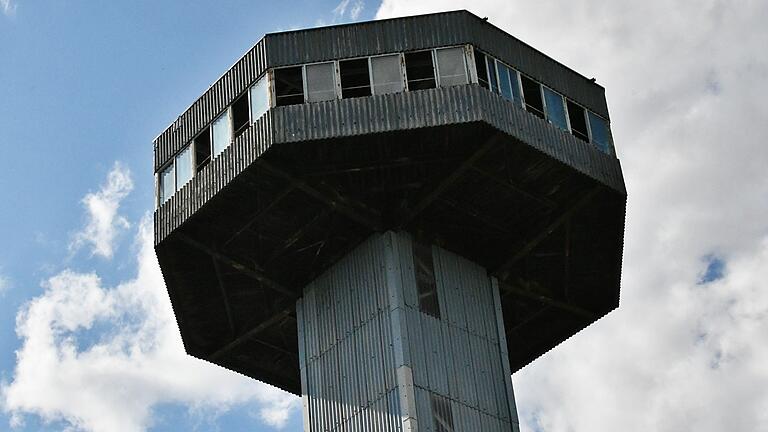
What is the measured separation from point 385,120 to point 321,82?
318 centimetres

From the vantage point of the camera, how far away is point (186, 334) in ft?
183

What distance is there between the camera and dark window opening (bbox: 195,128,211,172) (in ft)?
168

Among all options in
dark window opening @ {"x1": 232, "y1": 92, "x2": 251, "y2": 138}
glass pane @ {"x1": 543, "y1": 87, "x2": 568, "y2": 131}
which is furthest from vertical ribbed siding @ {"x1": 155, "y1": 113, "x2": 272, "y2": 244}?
glass pane @ {"x1": 543, "y1": 87, "x2": 568, "y2": 131}

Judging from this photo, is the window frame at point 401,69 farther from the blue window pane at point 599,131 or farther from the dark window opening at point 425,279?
the blue window pane at point 599,131

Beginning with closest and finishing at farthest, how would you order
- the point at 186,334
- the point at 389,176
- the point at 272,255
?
the point at 389,176, the point at 272,255, the point at 186,334

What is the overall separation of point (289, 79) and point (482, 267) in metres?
10.4

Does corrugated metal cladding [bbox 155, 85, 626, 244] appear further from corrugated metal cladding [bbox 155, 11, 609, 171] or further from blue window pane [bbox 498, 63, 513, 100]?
corrugated metal cladding [bbox 155, 11, 609, 171]

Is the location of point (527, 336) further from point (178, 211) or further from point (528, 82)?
point (178, 211)

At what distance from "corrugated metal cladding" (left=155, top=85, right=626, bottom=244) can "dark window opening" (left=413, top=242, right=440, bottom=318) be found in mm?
5819

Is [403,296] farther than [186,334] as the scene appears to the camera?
No

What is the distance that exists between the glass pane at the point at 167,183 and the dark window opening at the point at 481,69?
11897 mm

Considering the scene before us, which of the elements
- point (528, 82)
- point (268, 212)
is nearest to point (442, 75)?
point (528, 82)

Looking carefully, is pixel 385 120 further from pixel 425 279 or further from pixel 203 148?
pixel 203 148

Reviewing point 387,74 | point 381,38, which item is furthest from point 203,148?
point 381,38
